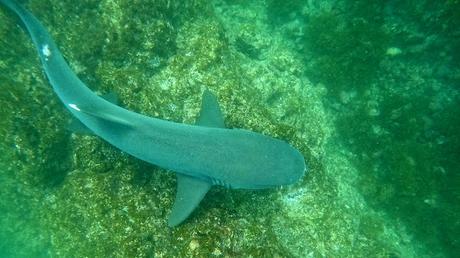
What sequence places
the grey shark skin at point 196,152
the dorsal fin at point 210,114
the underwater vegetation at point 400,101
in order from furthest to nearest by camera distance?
the underwater vegetation at point 400,101
the dorsal fin at point 210,114
the grey shark skin at point 196,152

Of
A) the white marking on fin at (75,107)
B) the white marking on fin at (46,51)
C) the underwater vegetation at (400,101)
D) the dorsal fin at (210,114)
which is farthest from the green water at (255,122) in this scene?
the white marking on fin at (75,107)

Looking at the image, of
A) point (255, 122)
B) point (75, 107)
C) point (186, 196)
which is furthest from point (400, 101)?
point (75, 107)

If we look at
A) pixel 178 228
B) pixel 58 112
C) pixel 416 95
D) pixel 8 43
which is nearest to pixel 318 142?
pixel 416 95

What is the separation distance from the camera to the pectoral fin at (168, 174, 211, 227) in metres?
4.43

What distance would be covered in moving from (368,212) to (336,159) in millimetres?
1230

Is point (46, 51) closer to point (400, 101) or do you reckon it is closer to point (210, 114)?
point (210, 114)

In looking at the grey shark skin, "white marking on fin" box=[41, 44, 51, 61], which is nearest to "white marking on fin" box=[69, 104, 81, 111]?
the grey shark skin

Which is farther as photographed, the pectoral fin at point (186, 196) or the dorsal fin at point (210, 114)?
the dorsal fin at point (210, 114)

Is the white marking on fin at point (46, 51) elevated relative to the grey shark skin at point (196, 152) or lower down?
elevated

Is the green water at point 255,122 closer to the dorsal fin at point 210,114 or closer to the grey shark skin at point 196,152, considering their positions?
the grey shark skin at point 196,152

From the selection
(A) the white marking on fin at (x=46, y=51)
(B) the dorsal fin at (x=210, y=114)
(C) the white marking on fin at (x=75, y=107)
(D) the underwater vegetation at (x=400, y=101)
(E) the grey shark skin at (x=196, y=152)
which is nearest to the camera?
(E) the grey shark skin at (x=196, y=152)

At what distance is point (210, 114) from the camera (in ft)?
16.6

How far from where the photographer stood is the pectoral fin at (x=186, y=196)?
174 inches

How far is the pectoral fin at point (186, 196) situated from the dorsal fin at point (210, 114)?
892mm
